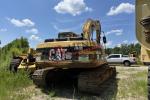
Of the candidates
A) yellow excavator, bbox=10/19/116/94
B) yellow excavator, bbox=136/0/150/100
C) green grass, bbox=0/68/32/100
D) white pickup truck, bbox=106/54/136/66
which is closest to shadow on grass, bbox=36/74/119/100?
yellow excavator, bbox=10/19/116/94

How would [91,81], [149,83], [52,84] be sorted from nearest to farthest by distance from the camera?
1. [149,83]
2. [91,81]
3. [52,84]

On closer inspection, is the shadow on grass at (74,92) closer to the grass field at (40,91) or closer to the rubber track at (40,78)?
the grass field at (40,91)

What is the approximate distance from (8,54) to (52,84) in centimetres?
489

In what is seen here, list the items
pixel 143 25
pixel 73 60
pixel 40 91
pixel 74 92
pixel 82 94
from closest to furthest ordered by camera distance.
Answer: pixel 143 25 < pixel 73 60 < pixel 82 94 < pixel 74 92 < pixel 40 91

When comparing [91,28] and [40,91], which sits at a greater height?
[91,28]

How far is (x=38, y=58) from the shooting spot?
11992 millimetres

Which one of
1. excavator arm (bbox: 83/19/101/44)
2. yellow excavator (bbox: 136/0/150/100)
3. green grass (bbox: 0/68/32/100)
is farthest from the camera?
excavator arm (bbox: 83/19/101/44)

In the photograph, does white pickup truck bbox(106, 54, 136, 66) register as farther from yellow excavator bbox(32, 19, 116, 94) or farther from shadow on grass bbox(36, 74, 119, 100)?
yellow excavator bbox(32, 19, 116, 94)

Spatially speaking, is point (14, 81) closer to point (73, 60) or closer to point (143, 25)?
point (73, 60)

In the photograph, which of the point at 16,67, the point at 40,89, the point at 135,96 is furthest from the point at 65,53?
the point at 16,67

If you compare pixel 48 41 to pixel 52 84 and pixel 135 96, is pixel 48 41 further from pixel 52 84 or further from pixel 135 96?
pixel 135 96

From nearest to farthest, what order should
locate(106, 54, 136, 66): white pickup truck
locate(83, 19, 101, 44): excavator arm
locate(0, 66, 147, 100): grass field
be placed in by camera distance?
locate(0, 66, 147, 100): grass field
locate(83, 19, 101, 44): excavator arm
locate(106, 54, 136, 66): white pickup truck

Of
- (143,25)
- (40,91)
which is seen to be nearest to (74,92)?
(40,91)

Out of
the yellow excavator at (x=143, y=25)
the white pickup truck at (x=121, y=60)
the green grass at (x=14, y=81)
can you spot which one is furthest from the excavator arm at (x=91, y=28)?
the white pickup truck at (x=121, y=60)
